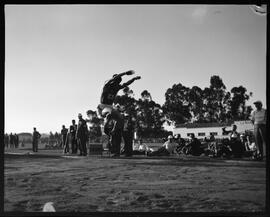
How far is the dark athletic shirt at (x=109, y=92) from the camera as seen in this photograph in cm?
1015

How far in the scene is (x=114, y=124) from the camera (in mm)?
10000

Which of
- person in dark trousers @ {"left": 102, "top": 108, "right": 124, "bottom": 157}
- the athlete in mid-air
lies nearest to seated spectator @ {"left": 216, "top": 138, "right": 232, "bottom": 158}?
person in dark trousers @ {"left": 102, "top": 108, "right": 124, "bottom": 157}

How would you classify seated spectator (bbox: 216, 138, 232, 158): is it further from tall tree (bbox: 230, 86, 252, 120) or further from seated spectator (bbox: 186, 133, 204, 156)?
tall tree (bbox: 230, 86, 252, 120)

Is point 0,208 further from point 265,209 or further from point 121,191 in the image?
point 265,209

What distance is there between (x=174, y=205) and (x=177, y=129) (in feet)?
171

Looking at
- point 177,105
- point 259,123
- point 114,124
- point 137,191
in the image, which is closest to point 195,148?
point 114,124

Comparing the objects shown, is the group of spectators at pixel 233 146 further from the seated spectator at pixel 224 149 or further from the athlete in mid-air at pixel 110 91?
the athlete in mid-air at pixel 110 91

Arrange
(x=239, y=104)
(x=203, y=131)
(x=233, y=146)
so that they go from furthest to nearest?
(x=239, y=104)
(x=203, y=131)
(x=233, y=146)

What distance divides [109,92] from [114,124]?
1003mm

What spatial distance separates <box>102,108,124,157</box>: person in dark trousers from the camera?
10016 millimetres

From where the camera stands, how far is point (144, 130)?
67312 mm

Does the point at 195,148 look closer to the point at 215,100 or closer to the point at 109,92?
the point at 109,92

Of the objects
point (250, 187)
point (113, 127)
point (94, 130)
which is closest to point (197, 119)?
point (94, 130)

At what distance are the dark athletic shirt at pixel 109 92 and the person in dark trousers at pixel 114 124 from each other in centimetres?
29
